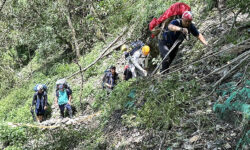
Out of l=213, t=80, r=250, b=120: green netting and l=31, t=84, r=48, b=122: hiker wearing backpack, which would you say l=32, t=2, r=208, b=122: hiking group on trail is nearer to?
l=31, t=84, r=48, b=122: hiker wearing backpack

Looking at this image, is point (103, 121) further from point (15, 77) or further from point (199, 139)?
point (15, 77)

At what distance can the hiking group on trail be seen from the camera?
4.83 m

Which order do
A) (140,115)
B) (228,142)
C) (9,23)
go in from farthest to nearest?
1. (9,23)
2. (140,115)
3. (228,142)

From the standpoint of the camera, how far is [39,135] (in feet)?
21.6

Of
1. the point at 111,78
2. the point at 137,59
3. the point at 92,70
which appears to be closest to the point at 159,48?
the point at 137,59

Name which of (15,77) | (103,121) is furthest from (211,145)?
(15,77)

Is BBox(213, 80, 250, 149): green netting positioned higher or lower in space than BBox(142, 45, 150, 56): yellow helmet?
lower

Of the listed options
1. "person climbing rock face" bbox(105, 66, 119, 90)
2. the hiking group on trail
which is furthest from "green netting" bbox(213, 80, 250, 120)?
"person climbing rock face" bbox(105, 66, 119, 90)

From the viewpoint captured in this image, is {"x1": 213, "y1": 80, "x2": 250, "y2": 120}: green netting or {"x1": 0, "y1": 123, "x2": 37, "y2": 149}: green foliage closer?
{"x1": 213, "y1": 80, "x2": 250, "y2": 120}: green netting

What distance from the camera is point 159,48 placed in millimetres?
5590

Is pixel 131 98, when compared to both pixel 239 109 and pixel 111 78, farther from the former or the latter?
pixel 111 78

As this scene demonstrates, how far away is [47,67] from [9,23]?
4.48 m

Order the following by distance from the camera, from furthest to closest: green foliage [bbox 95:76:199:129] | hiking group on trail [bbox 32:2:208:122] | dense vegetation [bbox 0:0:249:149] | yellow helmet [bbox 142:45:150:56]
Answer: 1. yellow helmet [bbox 142:45:150:56]
2. hiking group on trail [bbox 32:2:208:122]
3. dense vegetation [bbox 0:0:249:149]
4. green foliage [bbox 95:76:199:129]

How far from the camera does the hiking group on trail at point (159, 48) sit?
4.83 m
